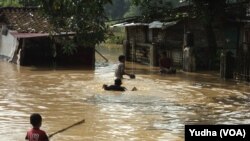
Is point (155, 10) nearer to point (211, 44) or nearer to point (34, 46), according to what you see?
point (211, 44)

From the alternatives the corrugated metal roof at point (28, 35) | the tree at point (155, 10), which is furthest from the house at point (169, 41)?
the corrugated metal roof at point (28, 35)

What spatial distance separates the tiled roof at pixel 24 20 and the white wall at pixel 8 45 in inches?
30.4

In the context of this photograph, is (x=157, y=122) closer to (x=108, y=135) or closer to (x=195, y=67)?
(x=108, y=135)

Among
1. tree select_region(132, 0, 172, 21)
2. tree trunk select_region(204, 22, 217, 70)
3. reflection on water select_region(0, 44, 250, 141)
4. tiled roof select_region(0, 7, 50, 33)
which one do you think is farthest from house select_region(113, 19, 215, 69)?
tiled roof select_region(0, 7, 50, 33)

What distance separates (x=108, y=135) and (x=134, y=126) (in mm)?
1033

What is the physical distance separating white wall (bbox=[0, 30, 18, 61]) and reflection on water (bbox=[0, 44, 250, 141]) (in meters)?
7.33

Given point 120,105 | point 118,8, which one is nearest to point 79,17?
point 120,105

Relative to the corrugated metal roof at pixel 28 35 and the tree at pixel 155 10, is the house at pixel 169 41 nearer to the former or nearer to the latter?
the tree at pixel 155 10

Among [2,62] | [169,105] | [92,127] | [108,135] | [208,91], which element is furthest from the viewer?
[2,62]

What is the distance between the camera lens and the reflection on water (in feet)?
34.7

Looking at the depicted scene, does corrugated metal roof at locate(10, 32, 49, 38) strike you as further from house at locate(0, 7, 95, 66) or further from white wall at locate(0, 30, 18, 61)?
white wall at locate(0, 30, 18, 61)

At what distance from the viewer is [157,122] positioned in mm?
11477

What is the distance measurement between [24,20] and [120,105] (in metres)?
17.0

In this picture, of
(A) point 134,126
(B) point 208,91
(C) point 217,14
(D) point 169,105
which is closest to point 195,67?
(C) point 217,14
